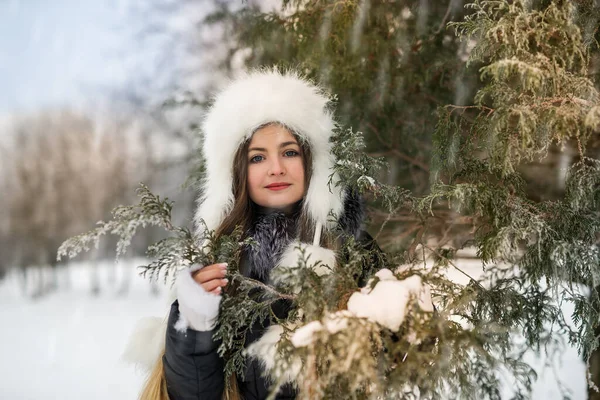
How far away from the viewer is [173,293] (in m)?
1.53

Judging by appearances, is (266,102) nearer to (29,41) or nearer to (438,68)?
(438,68)

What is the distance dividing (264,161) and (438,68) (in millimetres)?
839

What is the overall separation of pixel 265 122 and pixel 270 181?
0.58 ft

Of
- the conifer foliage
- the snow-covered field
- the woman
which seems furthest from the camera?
the snow-covered field

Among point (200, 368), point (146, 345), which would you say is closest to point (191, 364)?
point (200, 368)

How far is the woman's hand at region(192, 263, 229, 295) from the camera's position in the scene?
1144 millimetres

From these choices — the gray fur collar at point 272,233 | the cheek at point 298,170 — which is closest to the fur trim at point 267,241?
the gray fur collar at point 272,233

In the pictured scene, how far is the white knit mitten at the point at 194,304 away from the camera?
3.73ft

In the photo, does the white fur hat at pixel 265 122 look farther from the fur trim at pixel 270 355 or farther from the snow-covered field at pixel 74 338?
the snow-covered field at pixel 74 338

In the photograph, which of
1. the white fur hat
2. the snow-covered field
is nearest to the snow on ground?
the snow-covered field

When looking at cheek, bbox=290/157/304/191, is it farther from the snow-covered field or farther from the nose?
the snow-covered field

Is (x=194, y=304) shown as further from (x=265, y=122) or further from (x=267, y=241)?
(x=265, y=122)

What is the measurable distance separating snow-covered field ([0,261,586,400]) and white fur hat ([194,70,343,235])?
1.57m

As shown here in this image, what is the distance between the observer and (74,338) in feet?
10.7
